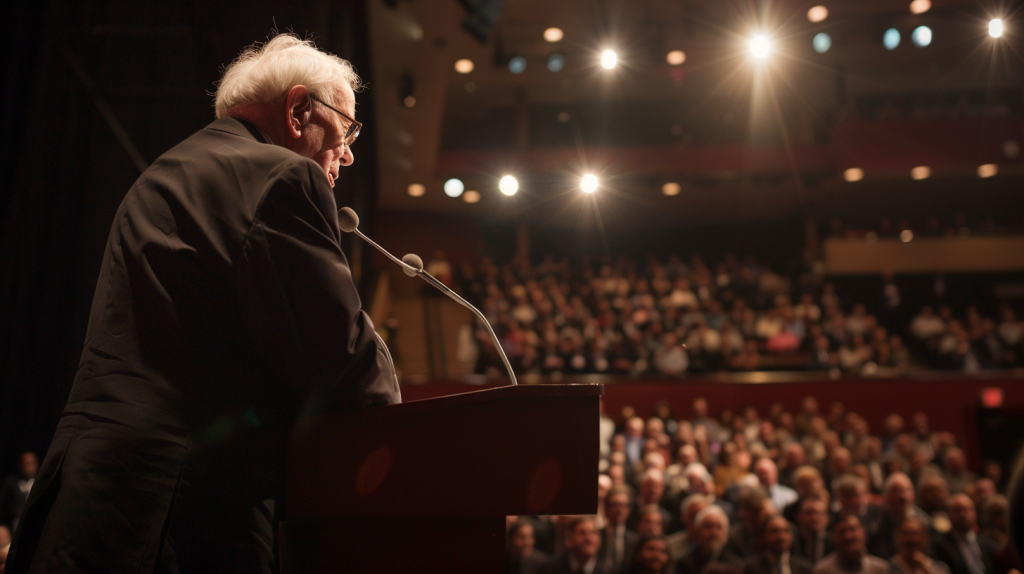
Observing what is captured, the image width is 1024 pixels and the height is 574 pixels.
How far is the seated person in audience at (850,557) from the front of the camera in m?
3.51

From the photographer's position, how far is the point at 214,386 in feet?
3.20

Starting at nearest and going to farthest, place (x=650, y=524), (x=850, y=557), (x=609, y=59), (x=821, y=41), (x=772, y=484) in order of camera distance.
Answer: (x=850, y=557), (x=650, y=524), (x=772, y=484), (x=821, y=41), (x=609, y=59)

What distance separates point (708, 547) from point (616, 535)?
18.8 inches

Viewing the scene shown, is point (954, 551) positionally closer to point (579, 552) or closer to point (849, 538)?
point (849, 538)

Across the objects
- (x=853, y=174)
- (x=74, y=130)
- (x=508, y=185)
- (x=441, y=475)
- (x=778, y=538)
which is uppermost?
(x=853, y=174)

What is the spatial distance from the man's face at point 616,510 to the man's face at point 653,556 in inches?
19.2

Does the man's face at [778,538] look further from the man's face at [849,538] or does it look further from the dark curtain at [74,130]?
the dark curtain at [74,130]

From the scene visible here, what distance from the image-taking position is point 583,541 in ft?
12.1

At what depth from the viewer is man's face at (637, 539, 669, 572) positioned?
337cm

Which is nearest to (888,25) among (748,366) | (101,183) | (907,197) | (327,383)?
(748,366)

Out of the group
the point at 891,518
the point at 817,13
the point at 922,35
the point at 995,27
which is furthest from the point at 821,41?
the point at 891,518

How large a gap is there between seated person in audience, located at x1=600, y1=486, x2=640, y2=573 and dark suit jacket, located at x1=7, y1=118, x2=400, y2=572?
122 inches

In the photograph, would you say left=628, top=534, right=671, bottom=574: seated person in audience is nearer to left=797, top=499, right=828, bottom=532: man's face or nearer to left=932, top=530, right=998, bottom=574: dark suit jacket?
left=797, top=499, right=828, bottom=532: man's face

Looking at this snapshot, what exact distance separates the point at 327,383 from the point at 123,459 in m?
0.25
